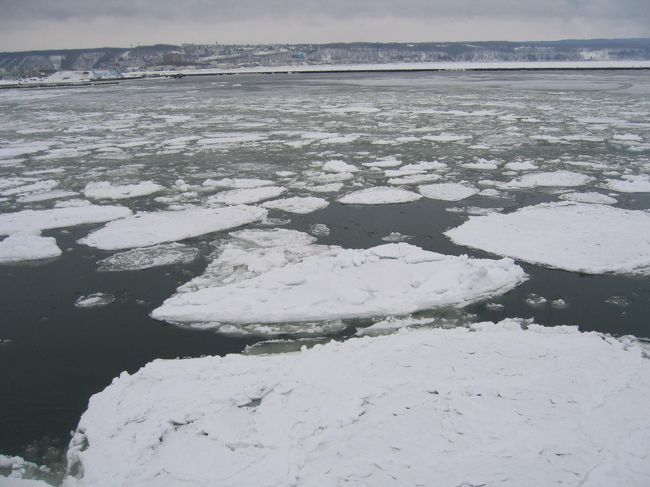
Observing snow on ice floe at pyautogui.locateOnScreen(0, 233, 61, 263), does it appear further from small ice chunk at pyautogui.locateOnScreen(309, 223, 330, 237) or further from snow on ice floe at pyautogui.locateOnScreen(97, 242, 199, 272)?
small ice chunk at pyautogui.locateOnScreen(309, 223, 330, 237)

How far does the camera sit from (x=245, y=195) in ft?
25.1

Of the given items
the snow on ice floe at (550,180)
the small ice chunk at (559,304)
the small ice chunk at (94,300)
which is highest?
the snow on ice floe at (550,180)

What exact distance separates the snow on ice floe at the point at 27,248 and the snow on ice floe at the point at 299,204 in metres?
2.87

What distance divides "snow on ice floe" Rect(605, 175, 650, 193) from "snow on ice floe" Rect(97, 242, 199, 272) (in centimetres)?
658

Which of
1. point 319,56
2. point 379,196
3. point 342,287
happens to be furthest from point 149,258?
point 319,56

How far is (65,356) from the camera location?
12.4 ft

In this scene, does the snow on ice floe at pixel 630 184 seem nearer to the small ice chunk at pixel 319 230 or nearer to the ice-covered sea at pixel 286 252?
the ice-covered sea at pixel 286 252

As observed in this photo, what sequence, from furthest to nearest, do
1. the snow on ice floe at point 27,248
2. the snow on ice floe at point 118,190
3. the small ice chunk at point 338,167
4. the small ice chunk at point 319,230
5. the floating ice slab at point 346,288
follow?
the small ice chunk at point 338,167, the snow on ice floe at point 118,190, the small ice chunk at point 319,230, the snow on ice floe at point 27,248, the floating ice slab at point 346,288

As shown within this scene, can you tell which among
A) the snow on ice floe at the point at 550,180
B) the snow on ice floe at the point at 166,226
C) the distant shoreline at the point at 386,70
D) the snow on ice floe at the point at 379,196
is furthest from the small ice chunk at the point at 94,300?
the distant shoreline at the point at 386,70

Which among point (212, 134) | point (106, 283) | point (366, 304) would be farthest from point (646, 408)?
point (212, 134)

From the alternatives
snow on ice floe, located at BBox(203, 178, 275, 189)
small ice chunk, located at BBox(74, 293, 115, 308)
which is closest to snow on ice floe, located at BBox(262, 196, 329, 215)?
snow on ice floe, located at BBox(203, 178, 275, 189)

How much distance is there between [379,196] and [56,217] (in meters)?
4.72

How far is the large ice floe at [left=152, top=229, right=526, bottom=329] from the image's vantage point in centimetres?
414

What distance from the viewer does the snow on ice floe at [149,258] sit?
5262mm
